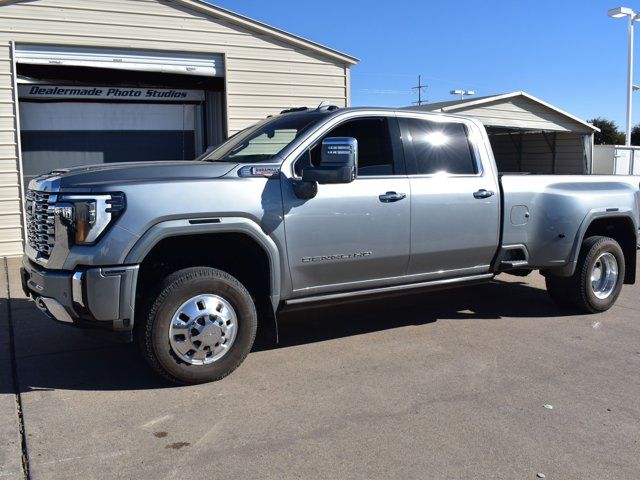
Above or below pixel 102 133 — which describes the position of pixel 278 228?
below

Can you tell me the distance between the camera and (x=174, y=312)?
14.9 feet

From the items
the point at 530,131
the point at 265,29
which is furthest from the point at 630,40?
the point at 265,29

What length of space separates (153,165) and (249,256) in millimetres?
1013

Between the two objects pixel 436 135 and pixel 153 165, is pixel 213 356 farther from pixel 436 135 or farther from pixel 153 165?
pixel 436 135

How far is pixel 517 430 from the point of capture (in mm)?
4023

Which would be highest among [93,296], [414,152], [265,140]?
[265,140]

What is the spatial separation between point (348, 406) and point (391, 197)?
1900 mm

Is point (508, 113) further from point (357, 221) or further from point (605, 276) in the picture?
point (357, 221)

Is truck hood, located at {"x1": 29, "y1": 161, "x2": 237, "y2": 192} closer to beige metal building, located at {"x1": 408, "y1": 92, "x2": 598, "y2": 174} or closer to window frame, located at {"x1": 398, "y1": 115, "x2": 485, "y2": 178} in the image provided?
window frame, located at {"x1": 398, "y1": 115, "x2": 485, "y2": 178}

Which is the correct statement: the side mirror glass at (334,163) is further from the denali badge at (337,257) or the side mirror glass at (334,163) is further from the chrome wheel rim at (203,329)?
the chrome wheel rim at (203,329)

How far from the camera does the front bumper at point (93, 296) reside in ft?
14.0

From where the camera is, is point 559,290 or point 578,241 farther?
point 559,290

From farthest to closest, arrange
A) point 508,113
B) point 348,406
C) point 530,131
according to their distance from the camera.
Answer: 1. point 530,131
2. point 508,113
3. point 348,406

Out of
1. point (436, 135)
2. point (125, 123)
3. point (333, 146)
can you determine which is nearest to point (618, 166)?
point (125, 123)
